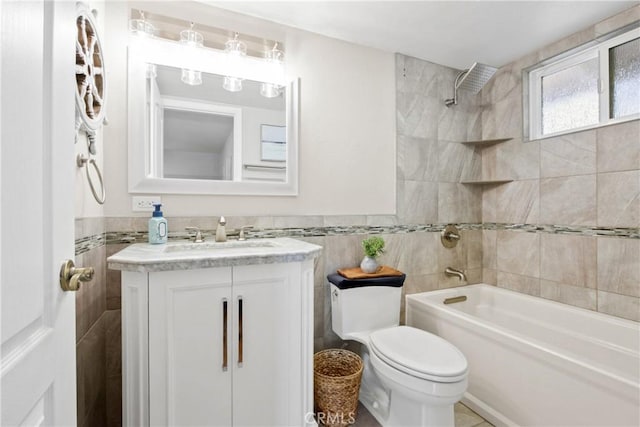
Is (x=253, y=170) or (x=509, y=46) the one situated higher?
(x=509, y=46)

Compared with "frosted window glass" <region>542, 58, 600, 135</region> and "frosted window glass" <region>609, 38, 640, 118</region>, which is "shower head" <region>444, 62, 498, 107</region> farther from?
"frosted window glass" <region>609, 38, 640, 118</region>

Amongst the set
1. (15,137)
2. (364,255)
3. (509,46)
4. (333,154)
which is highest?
(509,46)

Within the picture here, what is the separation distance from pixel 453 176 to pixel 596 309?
1230 mm

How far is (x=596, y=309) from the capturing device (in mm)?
1865

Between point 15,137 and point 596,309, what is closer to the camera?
point 15,137

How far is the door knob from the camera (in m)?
0.63

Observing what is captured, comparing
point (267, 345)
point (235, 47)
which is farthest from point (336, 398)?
point (235, 47)

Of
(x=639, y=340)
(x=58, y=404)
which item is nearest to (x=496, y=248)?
(x=639, y=340)

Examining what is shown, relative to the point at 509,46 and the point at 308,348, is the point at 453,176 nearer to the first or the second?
the point at 509,46

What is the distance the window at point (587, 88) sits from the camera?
177 cm

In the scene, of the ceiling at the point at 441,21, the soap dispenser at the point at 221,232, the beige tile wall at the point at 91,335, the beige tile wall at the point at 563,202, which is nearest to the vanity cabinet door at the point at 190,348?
the beige tile wall at the point at 91,335

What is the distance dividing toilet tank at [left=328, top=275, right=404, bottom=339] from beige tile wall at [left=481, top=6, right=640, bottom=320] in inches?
44.8

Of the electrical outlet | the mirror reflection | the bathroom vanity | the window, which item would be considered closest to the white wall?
the electrical outlet

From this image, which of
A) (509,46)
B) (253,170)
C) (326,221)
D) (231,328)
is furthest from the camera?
(509,46)
